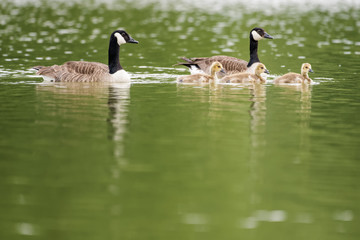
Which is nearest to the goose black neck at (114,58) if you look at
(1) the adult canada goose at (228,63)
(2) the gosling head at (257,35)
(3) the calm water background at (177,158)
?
(3) the calm water background at (177,158)

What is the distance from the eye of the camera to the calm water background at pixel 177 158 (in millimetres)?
9008

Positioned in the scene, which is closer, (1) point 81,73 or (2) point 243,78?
(1) point 81,73

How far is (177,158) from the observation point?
→ 12.1m

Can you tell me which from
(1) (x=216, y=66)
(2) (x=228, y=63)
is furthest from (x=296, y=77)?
(2) (x=228, y=63)

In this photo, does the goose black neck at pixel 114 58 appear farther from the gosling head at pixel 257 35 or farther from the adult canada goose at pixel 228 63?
the gosling head at pixel 257 35

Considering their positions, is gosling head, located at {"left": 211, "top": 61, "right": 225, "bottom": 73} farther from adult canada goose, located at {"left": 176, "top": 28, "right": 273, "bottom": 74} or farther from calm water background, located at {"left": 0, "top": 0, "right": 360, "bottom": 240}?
calm water background, located at {"left": 0, "top": 0, "right": 360, "bottom": 240}

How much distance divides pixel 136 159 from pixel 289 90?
33.2 feet

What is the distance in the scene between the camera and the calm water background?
901 cm

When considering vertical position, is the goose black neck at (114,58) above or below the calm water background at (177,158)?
above

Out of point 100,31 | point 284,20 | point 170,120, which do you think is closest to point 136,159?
point 170,120

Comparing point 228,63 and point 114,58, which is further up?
point 114,58

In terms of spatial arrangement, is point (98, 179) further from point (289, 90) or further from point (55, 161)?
point (289, 90)

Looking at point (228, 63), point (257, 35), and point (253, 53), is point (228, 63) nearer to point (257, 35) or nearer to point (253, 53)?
point (253, 53)

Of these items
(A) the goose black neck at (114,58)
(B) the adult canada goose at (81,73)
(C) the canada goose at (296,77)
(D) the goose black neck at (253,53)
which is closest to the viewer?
(B) the adult canada goose at (81,73)
